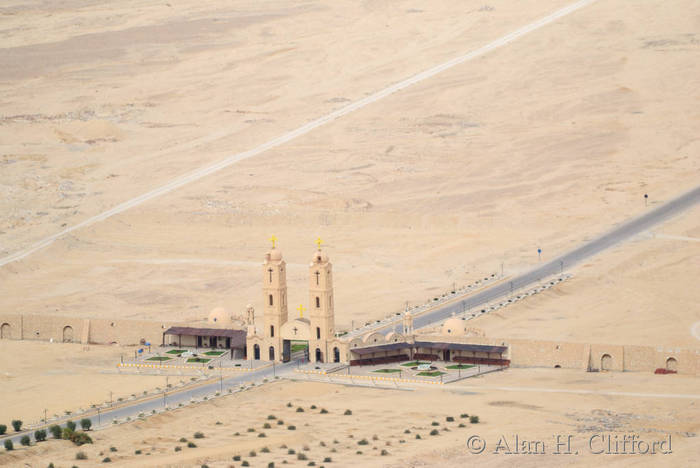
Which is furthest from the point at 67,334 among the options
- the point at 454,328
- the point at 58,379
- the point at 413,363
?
the point at 454,328

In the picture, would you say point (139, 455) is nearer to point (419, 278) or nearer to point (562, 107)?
point (419, 278)

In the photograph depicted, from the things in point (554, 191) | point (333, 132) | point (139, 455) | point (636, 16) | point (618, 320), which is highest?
point (636, 16)

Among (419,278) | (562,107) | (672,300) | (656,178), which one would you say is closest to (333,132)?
(562,107)

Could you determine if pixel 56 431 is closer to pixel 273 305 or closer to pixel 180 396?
pixel 180 396

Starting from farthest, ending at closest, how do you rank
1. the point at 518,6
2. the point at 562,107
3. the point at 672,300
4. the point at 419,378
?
the point at 518,6
the point at 562,107
the point at 672,300
the point at 419,378

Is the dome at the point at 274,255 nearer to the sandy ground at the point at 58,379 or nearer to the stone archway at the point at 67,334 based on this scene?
the sandy ground at the point at 58,379

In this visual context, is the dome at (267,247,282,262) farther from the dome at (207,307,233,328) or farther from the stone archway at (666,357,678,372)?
the stone archway at (666,357,678,372)
